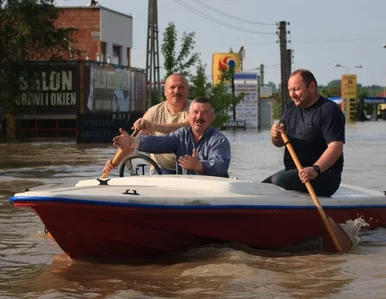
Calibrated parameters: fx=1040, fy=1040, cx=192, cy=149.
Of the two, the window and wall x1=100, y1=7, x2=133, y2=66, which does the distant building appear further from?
the window

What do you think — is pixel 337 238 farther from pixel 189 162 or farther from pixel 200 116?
pixel 200 116

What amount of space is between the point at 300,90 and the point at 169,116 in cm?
128

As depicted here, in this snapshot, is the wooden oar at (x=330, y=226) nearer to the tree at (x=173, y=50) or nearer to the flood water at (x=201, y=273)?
the flood water at (x=201, y=273)

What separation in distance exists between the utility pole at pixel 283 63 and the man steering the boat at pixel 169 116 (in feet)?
151

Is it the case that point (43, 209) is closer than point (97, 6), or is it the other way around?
point (43, 209)

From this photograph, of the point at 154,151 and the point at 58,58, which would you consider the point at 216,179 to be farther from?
the point at 58,58

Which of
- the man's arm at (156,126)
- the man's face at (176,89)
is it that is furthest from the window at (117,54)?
the man's arm at (156,126)

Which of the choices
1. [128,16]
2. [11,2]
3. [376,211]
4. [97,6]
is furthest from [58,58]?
[376,211]

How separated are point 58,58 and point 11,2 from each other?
10.2 ft

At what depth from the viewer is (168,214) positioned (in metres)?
7.49

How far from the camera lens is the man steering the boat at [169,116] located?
28.7 feet

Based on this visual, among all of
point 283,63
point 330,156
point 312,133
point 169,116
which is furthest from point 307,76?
point 283,63

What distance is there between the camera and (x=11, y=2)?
1518 inches

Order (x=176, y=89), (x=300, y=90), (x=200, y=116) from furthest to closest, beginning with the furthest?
1. (x=176, y=89)
2. (x=300, y=90)
3. (x=200, y=116)
